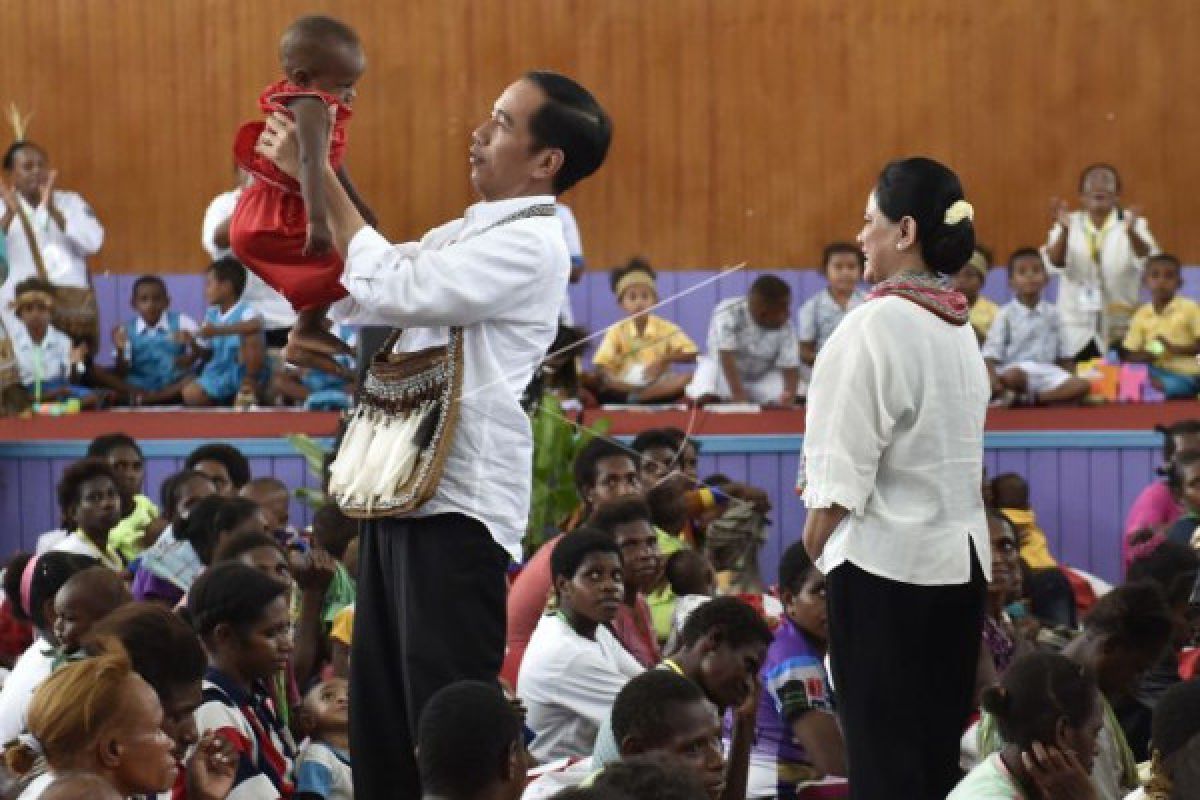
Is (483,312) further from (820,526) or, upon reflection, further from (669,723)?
(669,723)

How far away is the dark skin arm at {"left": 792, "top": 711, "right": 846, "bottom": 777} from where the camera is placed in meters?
4.91

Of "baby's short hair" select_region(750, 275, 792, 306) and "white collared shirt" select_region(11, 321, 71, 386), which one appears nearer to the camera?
"white collared shirt" select_region(11, 321, 71, 386)

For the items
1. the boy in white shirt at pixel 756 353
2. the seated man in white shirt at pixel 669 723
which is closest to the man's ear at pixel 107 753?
the seated man in white shirt at pixel 669 723

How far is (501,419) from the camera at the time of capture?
3.53 m

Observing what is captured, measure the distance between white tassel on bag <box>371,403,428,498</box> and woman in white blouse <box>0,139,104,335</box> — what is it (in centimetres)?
825

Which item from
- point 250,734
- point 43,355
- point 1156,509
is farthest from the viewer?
point 43,355

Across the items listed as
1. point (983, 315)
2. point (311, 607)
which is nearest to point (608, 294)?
point (983, 315)

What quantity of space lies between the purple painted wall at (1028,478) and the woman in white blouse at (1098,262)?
1925 millimetres

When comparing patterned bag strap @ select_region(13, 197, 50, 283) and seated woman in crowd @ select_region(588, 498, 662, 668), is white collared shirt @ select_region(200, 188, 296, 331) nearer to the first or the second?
patterned bag strap @ select_region(13, 197, 50, 283)

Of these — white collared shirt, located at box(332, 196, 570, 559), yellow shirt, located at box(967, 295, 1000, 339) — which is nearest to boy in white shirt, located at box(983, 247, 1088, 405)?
yellow shirt, located at box(967, 295, 1000, 339)

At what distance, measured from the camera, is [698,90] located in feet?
43.7

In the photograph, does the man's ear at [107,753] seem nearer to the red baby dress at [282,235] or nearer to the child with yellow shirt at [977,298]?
the red baby dress at [282,235]

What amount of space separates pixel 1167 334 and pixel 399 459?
8.46 m

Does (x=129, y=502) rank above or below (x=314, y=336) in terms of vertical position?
below
